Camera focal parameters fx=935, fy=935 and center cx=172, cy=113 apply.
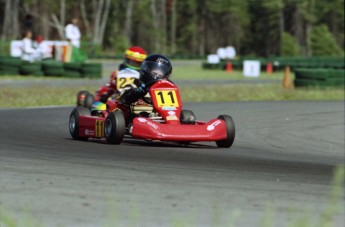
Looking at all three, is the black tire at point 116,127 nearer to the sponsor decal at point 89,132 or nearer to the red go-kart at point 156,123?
the red go-kart at point 156,123

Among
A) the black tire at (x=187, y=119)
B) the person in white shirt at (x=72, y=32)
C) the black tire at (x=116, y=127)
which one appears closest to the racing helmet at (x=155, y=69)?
the black tire at (x=187, y=119)

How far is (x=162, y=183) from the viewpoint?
6566 mm

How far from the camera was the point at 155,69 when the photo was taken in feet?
33.7

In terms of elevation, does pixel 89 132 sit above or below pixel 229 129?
below

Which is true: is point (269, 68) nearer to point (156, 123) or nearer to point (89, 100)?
point (89, 100)

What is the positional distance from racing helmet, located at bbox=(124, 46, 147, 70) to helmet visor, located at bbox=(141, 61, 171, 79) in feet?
8.03

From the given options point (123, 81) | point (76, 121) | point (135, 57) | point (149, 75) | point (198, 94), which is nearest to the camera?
point (149, 75)

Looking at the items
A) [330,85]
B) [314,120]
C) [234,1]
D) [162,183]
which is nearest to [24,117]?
[314,120]

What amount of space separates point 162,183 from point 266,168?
1679 millimetres

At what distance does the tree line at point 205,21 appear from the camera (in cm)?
8100

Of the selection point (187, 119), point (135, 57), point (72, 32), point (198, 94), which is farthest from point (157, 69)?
point (72, 32)

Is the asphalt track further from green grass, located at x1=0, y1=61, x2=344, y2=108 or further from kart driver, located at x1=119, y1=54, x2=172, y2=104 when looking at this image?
green grass, located at x1=0, y1=61, x2=344, y2=108

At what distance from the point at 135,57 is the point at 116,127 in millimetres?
3376

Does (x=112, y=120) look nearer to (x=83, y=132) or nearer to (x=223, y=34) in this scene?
(x=83, y=132)
